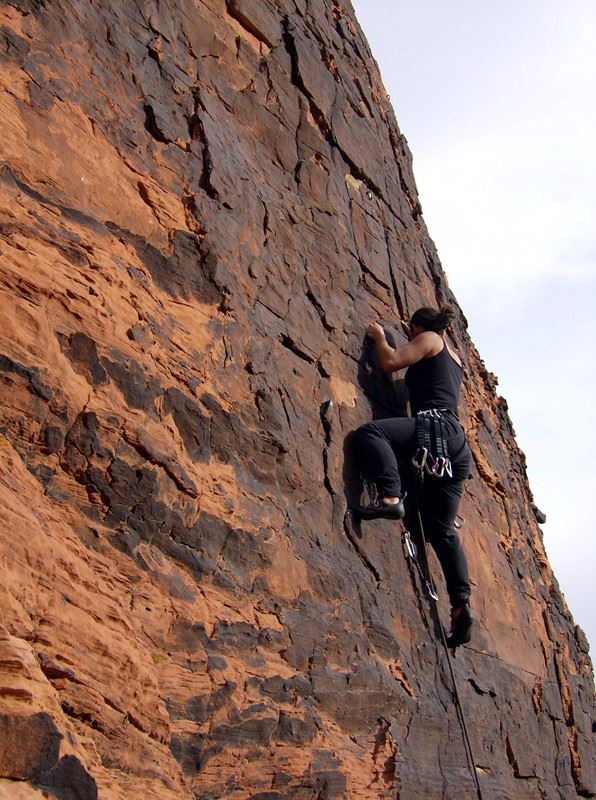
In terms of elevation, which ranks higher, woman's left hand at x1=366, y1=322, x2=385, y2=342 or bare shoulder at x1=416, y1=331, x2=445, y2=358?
woman's left hand at x1=366, y1=322, x2=385, y2=342

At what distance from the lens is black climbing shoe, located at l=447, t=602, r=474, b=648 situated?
22.4 feet

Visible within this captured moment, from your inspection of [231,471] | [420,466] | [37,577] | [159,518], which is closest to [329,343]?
[420,466]

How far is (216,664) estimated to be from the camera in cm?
480

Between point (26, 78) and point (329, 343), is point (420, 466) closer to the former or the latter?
point (329, 343)

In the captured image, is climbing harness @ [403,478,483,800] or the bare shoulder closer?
climbing harness @ [403,478,483,800]

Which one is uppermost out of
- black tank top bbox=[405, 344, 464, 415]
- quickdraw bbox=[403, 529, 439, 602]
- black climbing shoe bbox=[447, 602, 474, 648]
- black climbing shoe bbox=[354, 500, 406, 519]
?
black tank top bbox=[405, 344, 464, 415]

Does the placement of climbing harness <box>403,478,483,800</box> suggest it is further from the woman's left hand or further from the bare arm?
the woman's left hand

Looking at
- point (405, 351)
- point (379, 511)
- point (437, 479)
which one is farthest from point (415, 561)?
point (405, 351)

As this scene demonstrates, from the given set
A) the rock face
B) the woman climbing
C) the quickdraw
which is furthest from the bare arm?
the quickdraw

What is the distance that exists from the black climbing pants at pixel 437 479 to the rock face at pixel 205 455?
17cm

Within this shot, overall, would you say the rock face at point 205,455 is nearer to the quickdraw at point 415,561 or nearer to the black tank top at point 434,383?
the quickdraw at point 415,561

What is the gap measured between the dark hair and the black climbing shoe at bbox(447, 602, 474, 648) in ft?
7.18

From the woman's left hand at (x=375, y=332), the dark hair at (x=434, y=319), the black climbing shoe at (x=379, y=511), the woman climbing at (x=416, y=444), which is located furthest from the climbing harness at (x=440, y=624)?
the dark hair at (x=434, y=319)

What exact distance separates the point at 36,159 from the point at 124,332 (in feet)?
3.47
